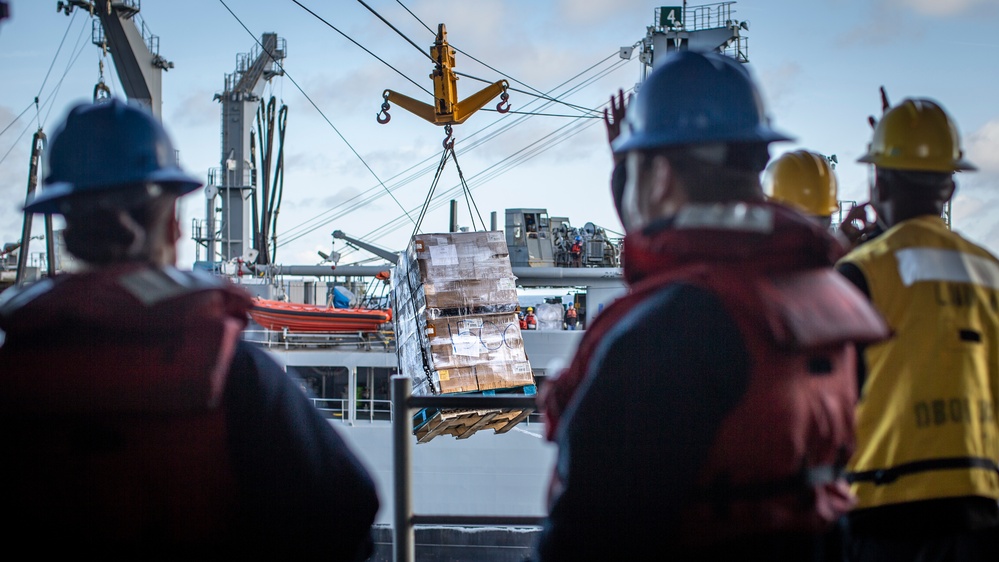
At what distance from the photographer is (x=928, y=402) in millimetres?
1852

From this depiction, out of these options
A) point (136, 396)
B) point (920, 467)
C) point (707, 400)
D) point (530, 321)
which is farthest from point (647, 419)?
point (530, 321)

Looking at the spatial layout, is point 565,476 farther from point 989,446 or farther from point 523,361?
point 523,361

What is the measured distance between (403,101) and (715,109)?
35.5 feet

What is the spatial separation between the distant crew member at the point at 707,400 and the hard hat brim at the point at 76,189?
73cm

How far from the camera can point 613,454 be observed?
134 centimetres

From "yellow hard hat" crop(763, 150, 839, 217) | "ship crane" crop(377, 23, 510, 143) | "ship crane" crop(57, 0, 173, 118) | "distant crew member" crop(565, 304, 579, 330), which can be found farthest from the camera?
"distant crew member" crop(565, 304, 579, 330)

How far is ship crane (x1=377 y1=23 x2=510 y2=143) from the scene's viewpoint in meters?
Result: 11.8

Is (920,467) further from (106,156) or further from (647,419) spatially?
(106,156)

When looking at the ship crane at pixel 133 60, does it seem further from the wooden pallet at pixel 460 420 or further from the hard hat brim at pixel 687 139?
the wooden pallet at pixel 460 420

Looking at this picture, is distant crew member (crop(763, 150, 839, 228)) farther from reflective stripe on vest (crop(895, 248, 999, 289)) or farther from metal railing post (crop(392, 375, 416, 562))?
metal railing post (crop(392, 375, 416, 562))

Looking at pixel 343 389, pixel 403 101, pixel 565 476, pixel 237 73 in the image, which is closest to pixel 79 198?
pixel 565 476

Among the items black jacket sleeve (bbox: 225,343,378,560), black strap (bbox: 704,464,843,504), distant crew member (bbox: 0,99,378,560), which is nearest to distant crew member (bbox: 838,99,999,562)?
black strap (bbox: 704,464,843,504)

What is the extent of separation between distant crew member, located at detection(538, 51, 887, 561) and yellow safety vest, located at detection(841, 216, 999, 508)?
542mm

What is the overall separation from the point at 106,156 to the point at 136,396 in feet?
1.34
